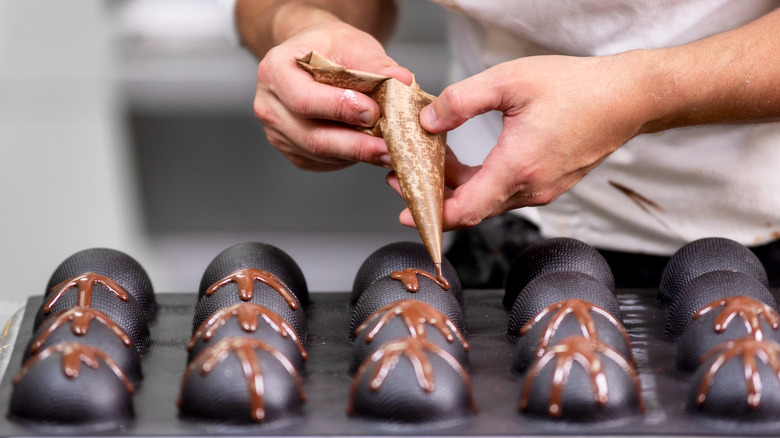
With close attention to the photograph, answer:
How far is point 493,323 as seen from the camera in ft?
3.61

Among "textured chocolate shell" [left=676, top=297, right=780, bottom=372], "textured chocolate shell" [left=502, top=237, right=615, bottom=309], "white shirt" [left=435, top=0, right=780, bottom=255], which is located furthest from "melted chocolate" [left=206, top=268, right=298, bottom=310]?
"white shirt" [left=435, top=0, right=780, bottom=255]

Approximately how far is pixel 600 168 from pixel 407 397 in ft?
2.50

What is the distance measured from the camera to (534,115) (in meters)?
1.03

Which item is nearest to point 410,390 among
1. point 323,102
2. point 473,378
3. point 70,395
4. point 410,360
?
point 410,360

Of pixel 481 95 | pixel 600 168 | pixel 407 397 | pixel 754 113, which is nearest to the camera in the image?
pixel 407 397

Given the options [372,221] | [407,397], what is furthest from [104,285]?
[372,221]

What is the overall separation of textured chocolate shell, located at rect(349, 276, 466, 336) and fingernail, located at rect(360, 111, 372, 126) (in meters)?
0.22

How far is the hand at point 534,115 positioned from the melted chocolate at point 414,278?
0.23ft

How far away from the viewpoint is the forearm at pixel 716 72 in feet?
3.51

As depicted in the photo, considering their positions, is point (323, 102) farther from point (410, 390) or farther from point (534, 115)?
point (410, 390)

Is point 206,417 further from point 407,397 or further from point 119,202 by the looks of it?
point 119,202

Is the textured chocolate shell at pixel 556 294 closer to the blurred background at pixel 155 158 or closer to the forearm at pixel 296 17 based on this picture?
the forearm at pixel 296 17

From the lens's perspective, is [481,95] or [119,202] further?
[119,202]

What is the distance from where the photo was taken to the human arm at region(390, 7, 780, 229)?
3.37ft
